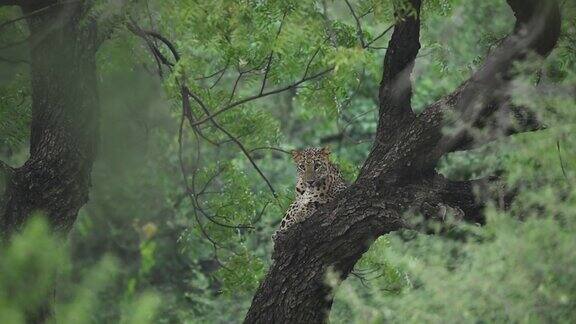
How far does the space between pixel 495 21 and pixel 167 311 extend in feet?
16.9

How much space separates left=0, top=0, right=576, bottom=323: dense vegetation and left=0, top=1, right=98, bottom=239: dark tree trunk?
111 mm

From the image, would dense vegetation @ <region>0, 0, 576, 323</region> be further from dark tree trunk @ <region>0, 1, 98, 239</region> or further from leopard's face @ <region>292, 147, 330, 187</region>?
leopard's face @ <region>292, 147, 330, 187</region>

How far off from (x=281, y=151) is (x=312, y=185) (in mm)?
1475

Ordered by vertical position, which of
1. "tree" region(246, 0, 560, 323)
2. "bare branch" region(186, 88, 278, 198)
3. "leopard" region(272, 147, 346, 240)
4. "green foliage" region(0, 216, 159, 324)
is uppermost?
"bare branch" region(186, 88, 278, 198)

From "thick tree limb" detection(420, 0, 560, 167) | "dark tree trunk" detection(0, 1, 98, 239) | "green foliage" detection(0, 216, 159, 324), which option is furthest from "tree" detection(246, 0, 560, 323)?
"green foliage" detection(0, 216, 159, 324)

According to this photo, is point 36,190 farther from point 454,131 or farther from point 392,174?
point 454,131

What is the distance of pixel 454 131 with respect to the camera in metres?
5.60

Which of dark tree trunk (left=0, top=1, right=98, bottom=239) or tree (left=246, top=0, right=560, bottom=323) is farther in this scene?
dark tree trunk (left=0, top=1, right=98, bottom=239)

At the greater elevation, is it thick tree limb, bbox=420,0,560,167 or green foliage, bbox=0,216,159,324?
thick tree limb, bbox=420,0,560,167

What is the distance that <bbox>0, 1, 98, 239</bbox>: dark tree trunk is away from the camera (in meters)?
6.43

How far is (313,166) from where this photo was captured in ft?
21.9

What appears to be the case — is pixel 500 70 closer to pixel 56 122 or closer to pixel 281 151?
pixel 281 151

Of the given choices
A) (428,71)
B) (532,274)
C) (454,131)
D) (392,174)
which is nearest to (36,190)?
(392,174)

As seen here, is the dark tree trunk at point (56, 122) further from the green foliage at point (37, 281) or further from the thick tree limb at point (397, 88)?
the green foliage at point (37, 281)
